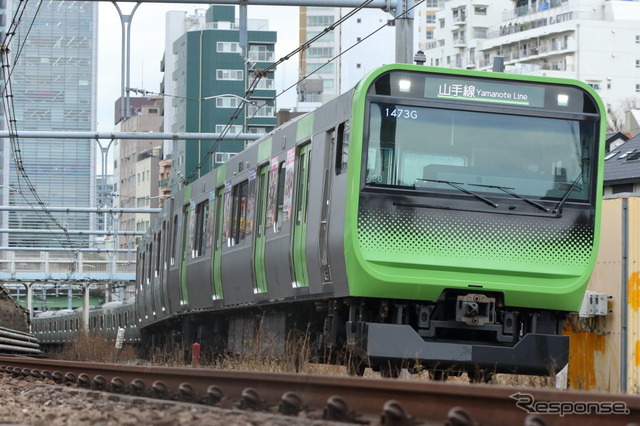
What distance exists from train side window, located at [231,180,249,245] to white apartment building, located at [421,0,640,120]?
319 feet

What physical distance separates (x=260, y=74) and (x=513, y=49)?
366ft

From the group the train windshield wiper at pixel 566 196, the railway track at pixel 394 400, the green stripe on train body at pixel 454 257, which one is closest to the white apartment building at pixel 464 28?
the train windshield wiper at pixel 566 196

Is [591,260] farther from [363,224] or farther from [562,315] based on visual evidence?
[363,224]

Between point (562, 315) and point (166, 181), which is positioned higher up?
point (166, 181)

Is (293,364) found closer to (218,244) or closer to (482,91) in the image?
(482,91)

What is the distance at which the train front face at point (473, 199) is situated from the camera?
13305mm

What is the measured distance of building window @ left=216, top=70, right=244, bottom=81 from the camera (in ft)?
390

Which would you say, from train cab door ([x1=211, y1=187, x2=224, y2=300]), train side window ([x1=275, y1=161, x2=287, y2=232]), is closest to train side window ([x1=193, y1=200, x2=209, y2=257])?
train cab door ([x1=211, y1=187, x2=224, y2=300])

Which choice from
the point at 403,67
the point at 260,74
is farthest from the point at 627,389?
the point at 260,74

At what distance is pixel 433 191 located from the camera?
13.5 m

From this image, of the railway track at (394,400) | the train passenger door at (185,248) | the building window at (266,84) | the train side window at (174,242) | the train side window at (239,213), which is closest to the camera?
the railway track at (394,400)

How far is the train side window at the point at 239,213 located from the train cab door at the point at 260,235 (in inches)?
32.1

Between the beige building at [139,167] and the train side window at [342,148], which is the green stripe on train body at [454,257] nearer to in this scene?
the train side window at [342,148]

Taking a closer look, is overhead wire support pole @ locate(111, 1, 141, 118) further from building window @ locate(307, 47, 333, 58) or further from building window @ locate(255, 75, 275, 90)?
building window @ locate(307, 47, 333, 58)
